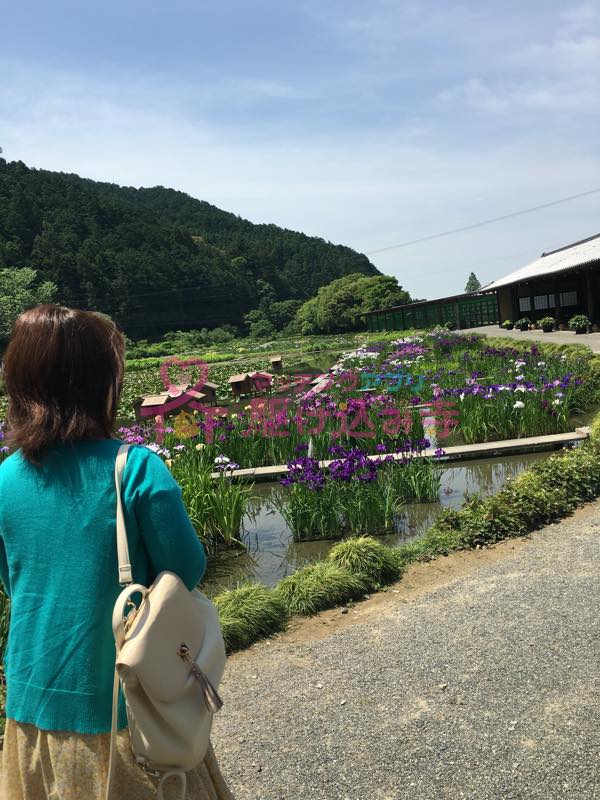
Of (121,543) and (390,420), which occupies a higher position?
(121,543)

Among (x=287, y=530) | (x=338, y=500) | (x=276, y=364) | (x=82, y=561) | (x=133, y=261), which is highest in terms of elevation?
(x=133, y=261)

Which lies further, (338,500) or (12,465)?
(338,500)

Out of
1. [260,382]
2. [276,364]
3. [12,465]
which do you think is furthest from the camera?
[276,364]

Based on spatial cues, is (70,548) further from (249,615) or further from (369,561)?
(369,561)

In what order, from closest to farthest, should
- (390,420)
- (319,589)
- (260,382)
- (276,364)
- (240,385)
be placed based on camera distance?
(319,589) → (390,420) → (240,385) → (260,382) → (276,364)

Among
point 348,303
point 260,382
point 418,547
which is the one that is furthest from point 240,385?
point 348,303

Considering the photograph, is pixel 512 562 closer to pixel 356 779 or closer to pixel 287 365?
pixel 356 779

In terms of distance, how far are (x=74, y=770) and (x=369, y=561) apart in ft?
9.93

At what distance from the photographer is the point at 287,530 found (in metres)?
5.94

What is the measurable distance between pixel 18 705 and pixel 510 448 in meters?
6.96

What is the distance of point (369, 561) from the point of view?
4234 millimetres

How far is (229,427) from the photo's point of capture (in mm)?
7523

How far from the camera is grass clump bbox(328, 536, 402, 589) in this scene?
4.21 m

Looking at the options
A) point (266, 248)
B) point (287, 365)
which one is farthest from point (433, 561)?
point (266, 248)
